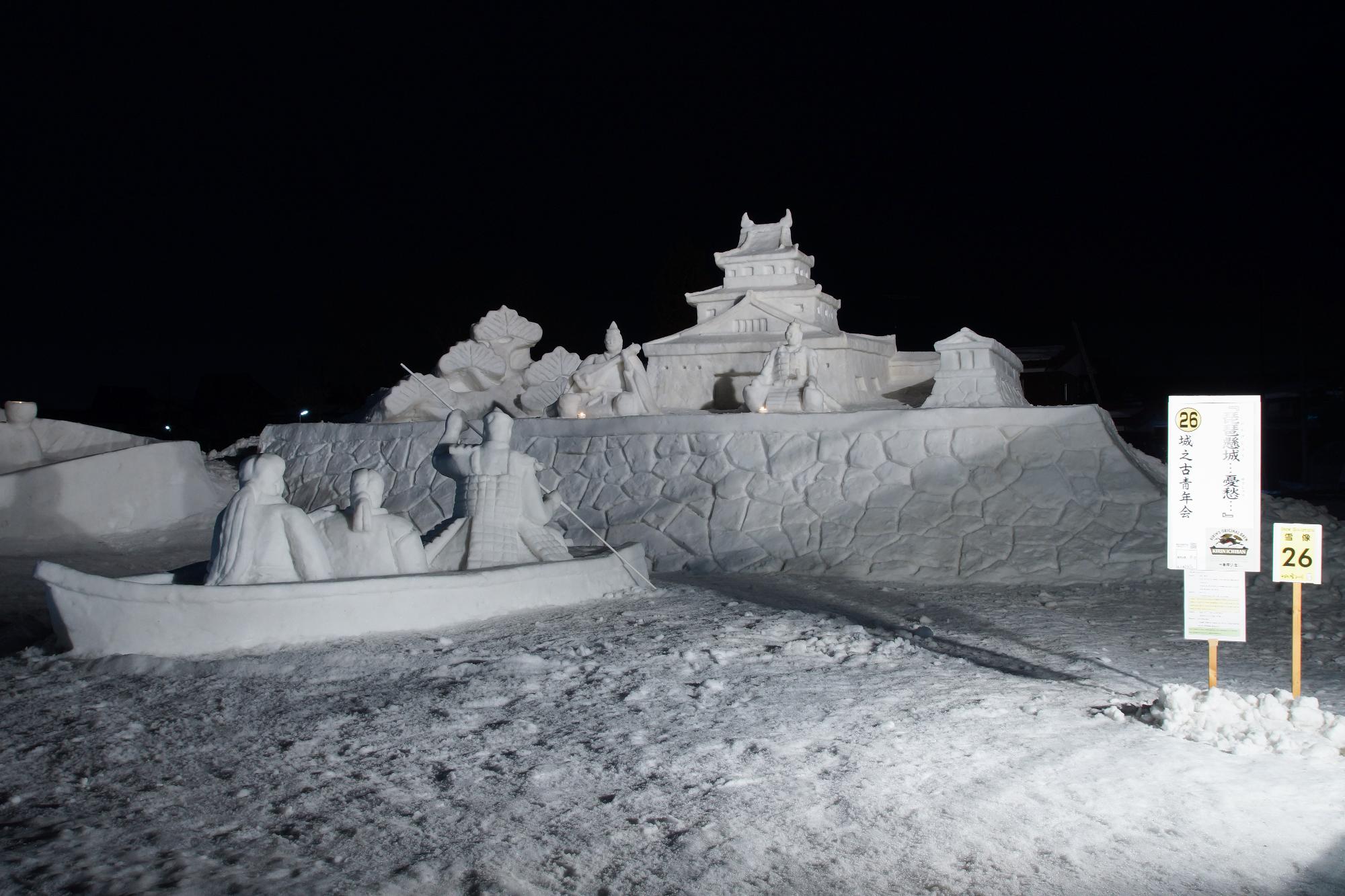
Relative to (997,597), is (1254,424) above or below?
above

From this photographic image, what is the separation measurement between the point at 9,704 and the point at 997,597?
7.78 meters

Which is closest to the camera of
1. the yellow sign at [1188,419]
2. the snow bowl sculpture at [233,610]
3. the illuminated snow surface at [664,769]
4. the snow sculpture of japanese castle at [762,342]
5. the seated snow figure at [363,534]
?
the illuminated snow surface at [664,769]

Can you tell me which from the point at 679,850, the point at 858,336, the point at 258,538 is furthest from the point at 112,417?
the point at 679,850

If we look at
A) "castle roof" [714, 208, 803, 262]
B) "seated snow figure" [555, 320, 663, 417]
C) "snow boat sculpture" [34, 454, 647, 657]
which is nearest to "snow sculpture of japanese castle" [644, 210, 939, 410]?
"castle roof" [714, 208, 803, 262]

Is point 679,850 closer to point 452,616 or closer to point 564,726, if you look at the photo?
point 564,726

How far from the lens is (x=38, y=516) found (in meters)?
13.2

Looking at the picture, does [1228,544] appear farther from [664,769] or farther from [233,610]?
[233,610]


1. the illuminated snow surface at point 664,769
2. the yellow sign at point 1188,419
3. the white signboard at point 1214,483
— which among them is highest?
the yellow sign at point 1188,419

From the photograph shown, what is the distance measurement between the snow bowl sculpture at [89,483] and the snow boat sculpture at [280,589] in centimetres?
684

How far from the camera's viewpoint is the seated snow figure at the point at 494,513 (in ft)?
28.7

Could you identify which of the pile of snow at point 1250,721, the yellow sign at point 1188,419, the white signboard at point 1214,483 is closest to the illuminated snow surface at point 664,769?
the pile of snow at point 1250,721

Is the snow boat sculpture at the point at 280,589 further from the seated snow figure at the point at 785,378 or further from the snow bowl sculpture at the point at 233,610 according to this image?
the seated snow figure at the point at 785,378

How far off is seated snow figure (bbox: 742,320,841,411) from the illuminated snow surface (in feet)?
25.7

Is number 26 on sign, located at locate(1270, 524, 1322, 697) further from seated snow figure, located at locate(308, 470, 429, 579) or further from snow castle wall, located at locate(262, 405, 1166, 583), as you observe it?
seated snow figure, located at locate(308, 470, 429, 579)
